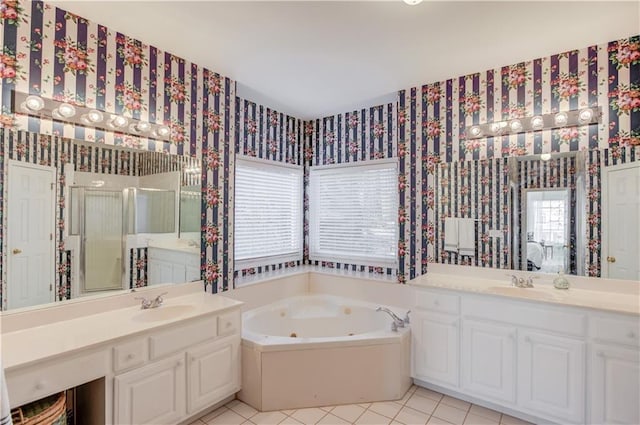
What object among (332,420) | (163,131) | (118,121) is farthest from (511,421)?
(118,121)

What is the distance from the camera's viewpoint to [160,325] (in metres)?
2.06

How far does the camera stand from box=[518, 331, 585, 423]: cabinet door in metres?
2.17

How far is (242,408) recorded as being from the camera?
2.53 meters

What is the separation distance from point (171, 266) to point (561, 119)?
3314mm

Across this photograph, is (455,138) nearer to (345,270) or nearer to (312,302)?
(345,270)

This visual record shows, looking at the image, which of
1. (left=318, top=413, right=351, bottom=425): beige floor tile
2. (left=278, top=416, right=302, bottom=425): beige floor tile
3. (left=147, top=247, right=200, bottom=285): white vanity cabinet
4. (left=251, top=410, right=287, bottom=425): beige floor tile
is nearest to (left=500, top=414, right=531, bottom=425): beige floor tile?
(left=318, top=413, right=351, bottom=425): beige floor tile

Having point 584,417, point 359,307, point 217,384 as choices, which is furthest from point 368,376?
point 584,417

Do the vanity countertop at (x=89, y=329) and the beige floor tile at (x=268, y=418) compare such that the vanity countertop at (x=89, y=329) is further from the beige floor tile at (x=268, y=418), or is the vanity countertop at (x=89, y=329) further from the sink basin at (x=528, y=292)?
the sink basin at (x=528, y=292)

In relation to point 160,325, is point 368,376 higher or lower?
lower

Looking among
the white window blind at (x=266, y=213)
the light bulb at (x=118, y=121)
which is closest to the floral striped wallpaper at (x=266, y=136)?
the white window blind at (x=266, y=213)

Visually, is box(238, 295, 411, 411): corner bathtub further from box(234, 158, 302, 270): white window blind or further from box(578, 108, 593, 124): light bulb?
box(578, 108, 593, 124): light bulb

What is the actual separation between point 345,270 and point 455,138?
6.36 ft

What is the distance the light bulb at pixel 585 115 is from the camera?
8.27ft

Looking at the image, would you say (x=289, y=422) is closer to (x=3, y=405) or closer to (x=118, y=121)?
(x=3, y=405)
